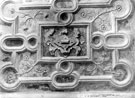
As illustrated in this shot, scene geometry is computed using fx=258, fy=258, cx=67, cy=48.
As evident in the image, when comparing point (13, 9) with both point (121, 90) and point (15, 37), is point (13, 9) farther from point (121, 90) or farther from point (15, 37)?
point (121, 90)

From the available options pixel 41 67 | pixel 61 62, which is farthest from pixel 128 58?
pixel 41 67

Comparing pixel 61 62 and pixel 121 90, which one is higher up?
pixel 61 62

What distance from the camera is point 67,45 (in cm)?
336

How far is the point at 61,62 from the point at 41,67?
27 cm

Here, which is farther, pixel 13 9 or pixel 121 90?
pixel 13 9

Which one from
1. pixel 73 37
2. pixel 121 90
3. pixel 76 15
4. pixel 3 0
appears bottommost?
pixel 121 90

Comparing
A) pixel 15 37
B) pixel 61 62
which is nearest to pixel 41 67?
pixel 61 62

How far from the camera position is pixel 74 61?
3.32 meters

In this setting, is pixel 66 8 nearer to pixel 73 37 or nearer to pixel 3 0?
pixel 73 37

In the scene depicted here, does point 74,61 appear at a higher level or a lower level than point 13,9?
lower

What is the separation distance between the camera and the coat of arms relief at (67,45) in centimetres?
329

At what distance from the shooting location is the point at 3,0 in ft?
11.6

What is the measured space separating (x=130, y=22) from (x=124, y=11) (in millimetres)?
168

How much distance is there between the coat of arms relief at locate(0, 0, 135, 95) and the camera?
3.29 meters
